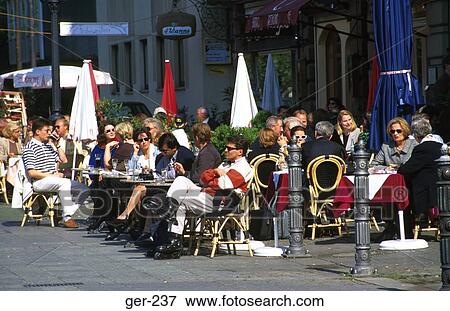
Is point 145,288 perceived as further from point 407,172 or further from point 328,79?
point 328,79

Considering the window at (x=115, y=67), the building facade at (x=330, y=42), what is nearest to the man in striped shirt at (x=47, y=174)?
the building facade at (x=330, y=42)

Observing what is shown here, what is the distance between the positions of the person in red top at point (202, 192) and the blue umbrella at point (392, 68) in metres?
3.11

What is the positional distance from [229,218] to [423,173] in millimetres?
2323

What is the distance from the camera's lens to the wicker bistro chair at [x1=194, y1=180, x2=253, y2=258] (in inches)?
548

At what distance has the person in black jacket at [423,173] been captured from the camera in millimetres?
14281

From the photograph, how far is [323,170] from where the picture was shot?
1560 centimetres

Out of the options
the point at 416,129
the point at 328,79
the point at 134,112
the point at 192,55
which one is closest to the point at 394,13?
the point at 416,129

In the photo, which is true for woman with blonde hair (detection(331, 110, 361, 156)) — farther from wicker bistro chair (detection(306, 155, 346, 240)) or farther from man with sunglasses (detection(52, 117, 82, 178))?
man with sunglasses (detection(52, 117, 82, 178))

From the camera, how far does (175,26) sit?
33406 millimetres

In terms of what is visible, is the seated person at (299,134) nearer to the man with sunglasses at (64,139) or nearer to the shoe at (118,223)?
the shoe at (118,223)

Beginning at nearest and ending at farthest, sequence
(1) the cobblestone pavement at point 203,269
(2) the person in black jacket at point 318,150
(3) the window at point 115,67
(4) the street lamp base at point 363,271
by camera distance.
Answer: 1. (1) the cobblestone pavement at point 203,269
2. (4) the street lamp base at point 363,271
3. (2) the person in black jacket at point 318,150
4. (3) the window at point 115,67

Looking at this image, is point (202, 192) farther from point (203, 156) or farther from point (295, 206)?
point (295, 206)

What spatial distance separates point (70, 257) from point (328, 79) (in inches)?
677

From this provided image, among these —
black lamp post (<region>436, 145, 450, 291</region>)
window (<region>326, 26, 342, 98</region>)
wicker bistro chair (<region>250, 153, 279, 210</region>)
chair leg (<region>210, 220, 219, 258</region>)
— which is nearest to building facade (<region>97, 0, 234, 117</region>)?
window (<region>326, 26, 342, 98</region>)
